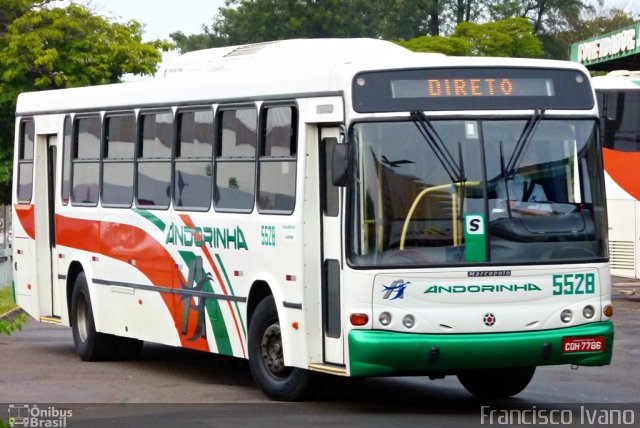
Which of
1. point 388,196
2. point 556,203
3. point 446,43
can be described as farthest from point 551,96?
point 446,43

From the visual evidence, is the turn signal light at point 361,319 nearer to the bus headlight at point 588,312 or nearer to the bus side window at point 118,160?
the bus headlight at point 588,312

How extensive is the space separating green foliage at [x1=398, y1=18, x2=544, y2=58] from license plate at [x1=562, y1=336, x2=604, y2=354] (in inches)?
2360

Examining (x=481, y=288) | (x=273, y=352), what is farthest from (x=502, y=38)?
(x=481, y=288)

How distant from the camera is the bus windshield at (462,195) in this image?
39.7 ft

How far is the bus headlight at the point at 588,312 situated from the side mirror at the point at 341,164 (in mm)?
2130

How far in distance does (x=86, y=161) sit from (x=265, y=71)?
167 inches

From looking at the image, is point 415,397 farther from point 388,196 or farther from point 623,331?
point 623,331

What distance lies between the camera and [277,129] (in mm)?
13555

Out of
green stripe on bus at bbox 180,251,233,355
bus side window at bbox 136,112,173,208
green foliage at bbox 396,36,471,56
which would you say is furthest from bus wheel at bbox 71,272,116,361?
green foliage at bbox 396,36,471,56

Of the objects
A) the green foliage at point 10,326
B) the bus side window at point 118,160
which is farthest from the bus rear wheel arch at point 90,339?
the green foliage at point 10,326

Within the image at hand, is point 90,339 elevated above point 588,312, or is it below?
below

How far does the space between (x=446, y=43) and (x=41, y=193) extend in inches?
2140

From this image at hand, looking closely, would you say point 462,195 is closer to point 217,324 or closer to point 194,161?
point 217,324

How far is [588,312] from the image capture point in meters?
12.5
